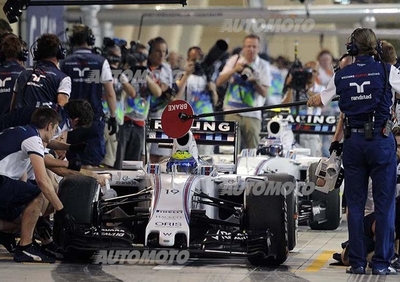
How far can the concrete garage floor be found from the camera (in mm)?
10430

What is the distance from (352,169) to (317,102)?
2.27 feet

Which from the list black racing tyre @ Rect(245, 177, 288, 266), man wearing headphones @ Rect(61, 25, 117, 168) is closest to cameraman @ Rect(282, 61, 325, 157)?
man wearing headphones @ Rect(61, 25, 117, 168)

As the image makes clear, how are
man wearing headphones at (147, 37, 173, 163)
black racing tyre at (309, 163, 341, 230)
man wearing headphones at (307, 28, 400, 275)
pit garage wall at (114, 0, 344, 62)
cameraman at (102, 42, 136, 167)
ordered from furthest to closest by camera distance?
pit garage wall at (114, 0, 344, 62) < man wearing headphones at (147, 37, 173, 163) < cameraman at (102, 42, 136, 167) < black racing tyre at (309, 163, 341, 230) < man wearing headphones at (307, 28, 400, 275)

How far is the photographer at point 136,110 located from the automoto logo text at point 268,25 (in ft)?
8.39

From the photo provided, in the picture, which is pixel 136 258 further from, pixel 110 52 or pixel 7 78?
pixel 110 52

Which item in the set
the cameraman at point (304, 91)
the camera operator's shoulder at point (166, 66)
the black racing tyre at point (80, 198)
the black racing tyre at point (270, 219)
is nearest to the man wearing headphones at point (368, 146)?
the black racing tyre at point (270, 219)

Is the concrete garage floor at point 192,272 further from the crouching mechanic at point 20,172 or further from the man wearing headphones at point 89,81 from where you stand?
the man wearing headphones at point 89,81

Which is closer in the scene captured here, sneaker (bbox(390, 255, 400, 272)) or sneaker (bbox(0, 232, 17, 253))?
sneaker (bbox(390, 255, 400, 272))

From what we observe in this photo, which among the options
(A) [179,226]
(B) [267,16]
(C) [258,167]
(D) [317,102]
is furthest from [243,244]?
(B) [267,16]

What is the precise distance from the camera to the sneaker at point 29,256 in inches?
448

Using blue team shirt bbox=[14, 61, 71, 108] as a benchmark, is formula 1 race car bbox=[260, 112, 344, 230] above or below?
below

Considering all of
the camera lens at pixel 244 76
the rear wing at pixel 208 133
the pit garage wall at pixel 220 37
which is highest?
the pit garage wall at pixel 220 37

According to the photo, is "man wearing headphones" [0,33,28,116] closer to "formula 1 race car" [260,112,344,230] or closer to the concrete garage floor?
the concrete garage floor

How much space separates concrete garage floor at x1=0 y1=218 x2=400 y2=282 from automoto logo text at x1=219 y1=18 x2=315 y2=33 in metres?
9.35
